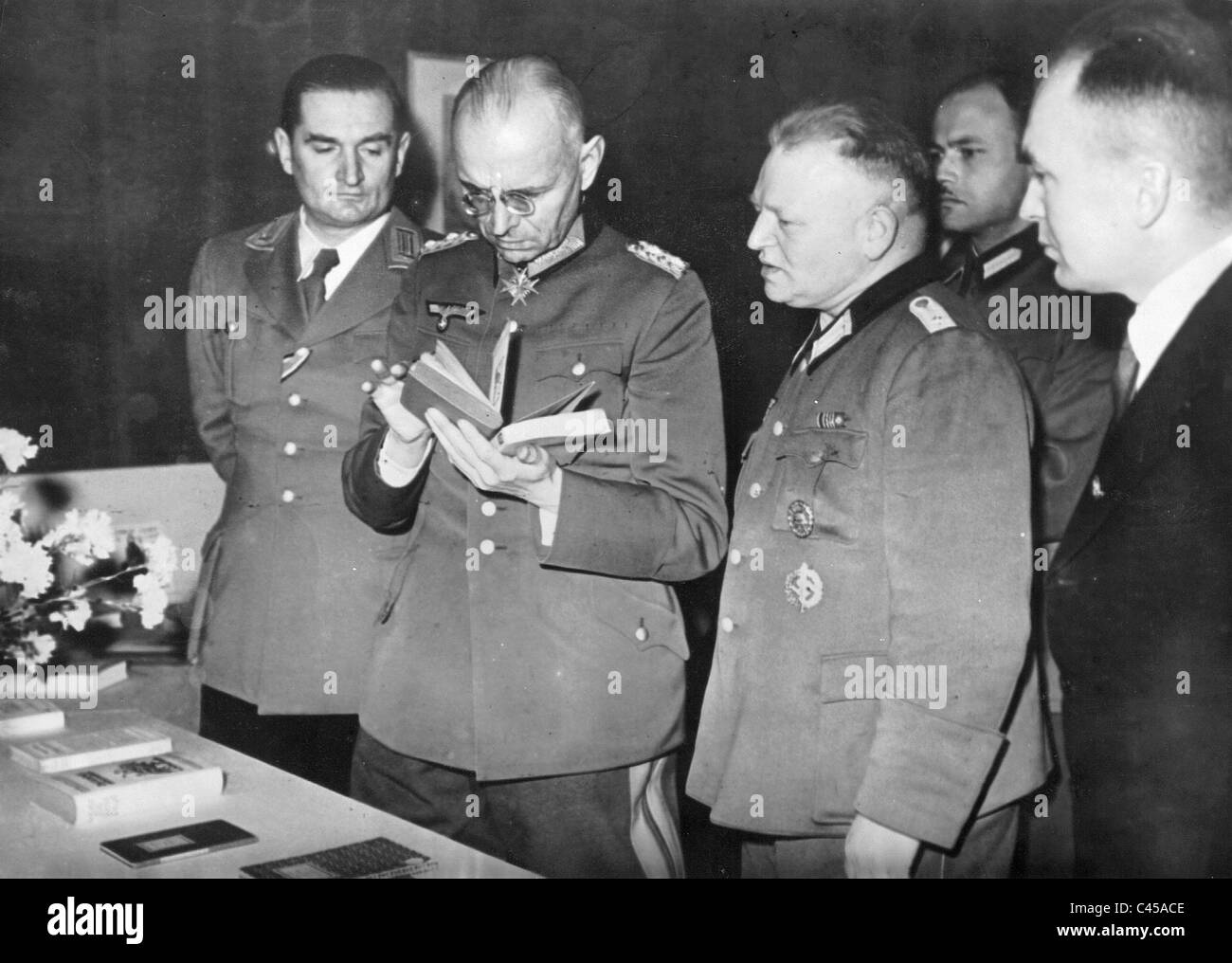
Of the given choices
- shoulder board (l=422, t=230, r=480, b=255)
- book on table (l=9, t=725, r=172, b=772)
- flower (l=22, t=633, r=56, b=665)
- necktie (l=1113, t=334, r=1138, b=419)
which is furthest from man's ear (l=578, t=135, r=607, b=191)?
flower (l=22, t=633, r=56, b=665)

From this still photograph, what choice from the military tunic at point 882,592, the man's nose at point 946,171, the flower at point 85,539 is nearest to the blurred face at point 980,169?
the man's nose at point 946,171

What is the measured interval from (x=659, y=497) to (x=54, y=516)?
4.02 feet

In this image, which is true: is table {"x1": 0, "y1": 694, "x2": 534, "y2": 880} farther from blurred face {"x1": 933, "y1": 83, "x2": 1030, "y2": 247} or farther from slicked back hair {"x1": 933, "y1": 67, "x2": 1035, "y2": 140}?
slicked back hair {"x1": 933, "y1": 67, "x2": 1035, "y2": 140}

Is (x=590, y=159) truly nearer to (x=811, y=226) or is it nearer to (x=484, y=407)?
(x=811, y=226)

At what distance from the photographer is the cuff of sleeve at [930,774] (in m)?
1.80

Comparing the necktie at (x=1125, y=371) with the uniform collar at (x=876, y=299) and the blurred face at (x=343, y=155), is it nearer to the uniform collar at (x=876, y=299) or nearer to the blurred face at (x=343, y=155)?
the uniform collar at (x=876, y=299)

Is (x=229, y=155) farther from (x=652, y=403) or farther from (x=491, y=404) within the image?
(x=652, y=403)

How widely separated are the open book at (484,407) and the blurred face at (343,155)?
1.54 feet

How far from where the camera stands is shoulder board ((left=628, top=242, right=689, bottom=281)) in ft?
7.09

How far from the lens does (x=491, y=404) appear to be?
1936 millimetres

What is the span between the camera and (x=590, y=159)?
218cm

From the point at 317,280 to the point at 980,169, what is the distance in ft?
4.20

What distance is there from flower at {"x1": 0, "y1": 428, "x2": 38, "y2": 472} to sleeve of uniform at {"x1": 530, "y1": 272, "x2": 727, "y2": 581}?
1063mm

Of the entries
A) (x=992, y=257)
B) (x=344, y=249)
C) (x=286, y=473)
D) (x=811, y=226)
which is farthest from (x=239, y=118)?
(x=992, y=257)
